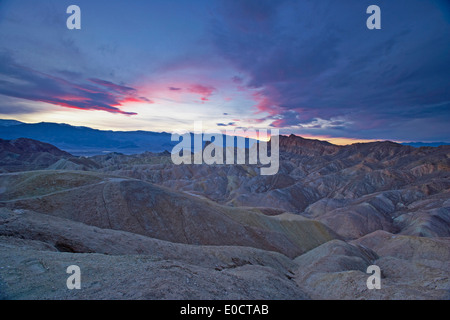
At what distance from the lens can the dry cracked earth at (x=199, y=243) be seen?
813 cm

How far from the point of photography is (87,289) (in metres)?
7.05

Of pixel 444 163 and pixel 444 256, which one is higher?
pixel 444 163

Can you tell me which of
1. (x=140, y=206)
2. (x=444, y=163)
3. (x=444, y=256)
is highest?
(x=444, y=163)

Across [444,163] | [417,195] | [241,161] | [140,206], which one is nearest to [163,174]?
[241,161]

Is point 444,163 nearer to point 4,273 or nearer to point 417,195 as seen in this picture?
point 417,195

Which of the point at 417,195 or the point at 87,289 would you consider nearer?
the point at 87,289

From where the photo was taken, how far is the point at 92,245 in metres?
13.3

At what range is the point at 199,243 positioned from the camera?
25.7 metres

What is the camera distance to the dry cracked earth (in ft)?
26.7

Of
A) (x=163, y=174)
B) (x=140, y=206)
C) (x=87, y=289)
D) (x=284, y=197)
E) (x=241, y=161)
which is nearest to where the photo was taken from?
(x=87, y=289)
